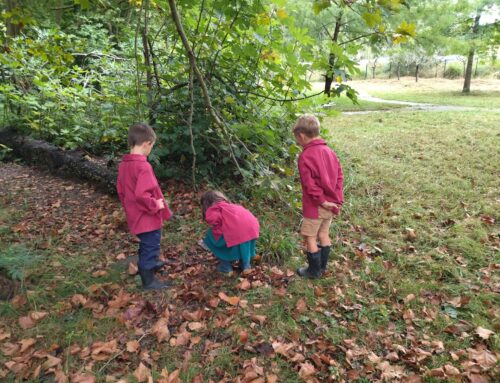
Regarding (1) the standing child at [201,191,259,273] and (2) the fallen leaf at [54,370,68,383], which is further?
(1) the standing child at [201,191,259,273]

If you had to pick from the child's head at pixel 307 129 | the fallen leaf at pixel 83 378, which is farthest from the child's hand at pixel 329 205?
the fallen leaf at pixel 83 378

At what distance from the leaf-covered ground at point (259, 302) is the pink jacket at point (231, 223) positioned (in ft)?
1.65

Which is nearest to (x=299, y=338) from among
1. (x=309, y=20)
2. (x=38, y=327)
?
(x=38, y=327)

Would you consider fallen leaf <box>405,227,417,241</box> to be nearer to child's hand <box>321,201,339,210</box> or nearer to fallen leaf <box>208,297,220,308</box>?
child's hand <box>321,201,339,210</box>

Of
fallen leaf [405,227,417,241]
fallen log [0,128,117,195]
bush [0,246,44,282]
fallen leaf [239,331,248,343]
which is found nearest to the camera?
fallen leaf [239,331,248,343]

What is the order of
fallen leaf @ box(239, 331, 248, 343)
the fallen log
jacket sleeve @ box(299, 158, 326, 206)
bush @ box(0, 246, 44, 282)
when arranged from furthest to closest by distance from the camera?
the fallen log, bush @ box(0, 246, 44, 282), jacket sleeve @ box(299, 158, 326, 206), fallen leaf @ box(239, 331, 248, 343)

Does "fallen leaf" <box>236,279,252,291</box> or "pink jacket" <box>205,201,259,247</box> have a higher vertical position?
"pink jacket" <box>205,201,259,247</box>

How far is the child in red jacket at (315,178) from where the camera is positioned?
3.21 meters

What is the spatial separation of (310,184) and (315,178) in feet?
0.25

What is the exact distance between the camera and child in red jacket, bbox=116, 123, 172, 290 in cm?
304

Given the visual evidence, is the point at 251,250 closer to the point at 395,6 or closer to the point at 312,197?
the point at 312,197

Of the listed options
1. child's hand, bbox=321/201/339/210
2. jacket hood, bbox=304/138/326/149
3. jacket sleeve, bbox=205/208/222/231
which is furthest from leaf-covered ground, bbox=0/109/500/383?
jacket hood, bbox=304/138/326/149

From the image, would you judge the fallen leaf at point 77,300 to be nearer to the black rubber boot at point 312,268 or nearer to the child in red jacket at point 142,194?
the child in red jacket at point 142,194

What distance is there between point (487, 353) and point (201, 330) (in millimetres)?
2153
